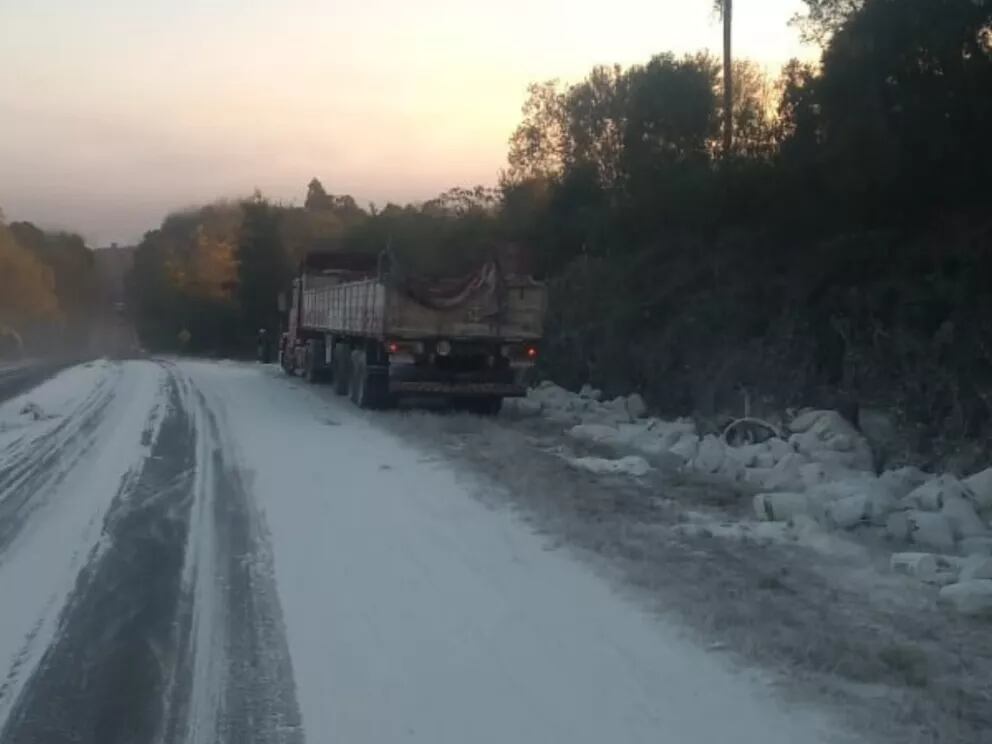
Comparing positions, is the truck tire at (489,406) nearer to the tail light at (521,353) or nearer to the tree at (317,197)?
the tail light at (521,353)

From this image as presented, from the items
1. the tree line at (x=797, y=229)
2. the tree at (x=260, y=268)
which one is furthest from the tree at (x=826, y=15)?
the tree at (x=260, y=268)

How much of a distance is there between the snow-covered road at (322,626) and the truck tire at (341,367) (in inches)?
455

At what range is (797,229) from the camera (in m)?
25.1

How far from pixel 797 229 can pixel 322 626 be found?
18.7 m

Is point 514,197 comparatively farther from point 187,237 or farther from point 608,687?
point 187,237

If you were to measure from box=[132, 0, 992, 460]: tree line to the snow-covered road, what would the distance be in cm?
758

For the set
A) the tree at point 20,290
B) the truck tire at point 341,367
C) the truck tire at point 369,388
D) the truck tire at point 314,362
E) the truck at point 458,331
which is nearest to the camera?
the truck at point 458,331

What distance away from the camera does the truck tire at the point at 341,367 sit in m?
27.1

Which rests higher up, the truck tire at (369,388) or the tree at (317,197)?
the tree at (317,197)

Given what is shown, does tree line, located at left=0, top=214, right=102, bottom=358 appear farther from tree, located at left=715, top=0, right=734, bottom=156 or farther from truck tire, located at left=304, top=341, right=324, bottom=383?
tree, located at left=715, top=0, right=734, bottom=156

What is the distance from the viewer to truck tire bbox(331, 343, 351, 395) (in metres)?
27.1

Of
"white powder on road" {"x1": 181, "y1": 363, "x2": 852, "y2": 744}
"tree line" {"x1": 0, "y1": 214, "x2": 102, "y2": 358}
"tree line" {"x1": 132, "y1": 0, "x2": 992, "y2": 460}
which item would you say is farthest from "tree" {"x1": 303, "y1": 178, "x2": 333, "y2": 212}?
"white powder on road" {"x1": 181, "y1": 363, "x2": 852, "y2": 744}

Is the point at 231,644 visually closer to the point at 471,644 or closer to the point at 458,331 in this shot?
the point at 471,644

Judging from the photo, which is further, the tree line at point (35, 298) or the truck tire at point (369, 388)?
the tree line at point (35, 298)
